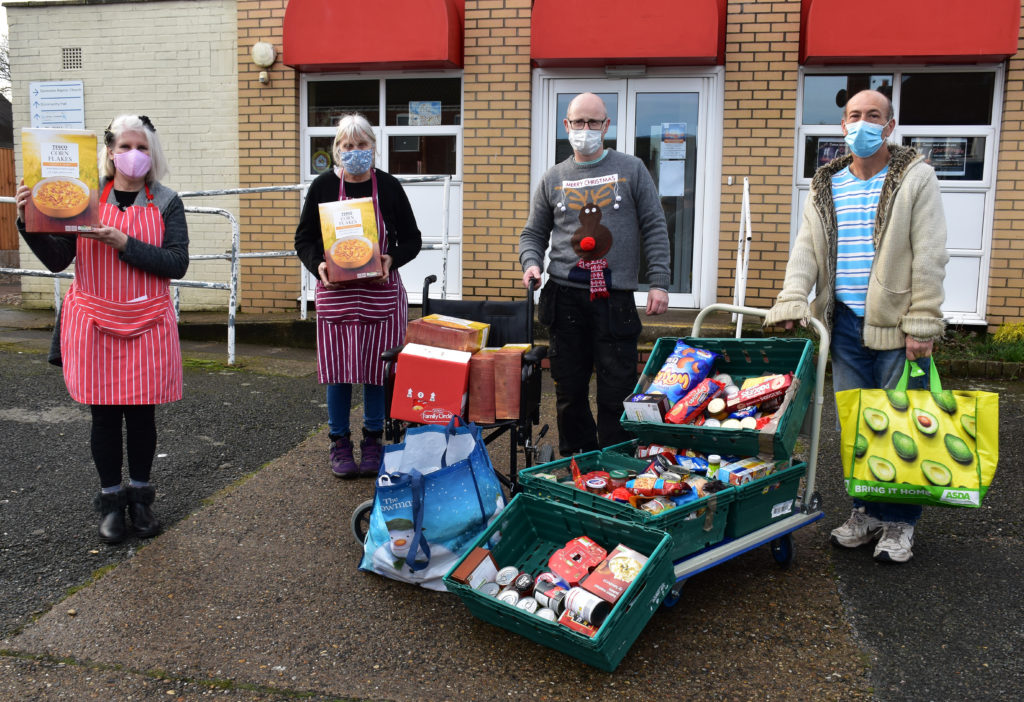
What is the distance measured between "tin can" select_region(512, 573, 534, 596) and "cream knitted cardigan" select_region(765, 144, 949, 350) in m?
1.51

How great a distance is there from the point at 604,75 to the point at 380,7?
215 centimetres

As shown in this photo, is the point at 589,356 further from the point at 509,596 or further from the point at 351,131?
the point at 509,596

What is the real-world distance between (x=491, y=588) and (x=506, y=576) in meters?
0.07

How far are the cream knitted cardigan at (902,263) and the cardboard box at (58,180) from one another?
2818 mm

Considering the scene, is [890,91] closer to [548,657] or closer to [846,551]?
[846,551]

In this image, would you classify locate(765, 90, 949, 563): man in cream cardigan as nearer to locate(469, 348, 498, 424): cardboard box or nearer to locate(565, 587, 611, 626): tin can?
locate(469, 348, 498, 424): cardboard box

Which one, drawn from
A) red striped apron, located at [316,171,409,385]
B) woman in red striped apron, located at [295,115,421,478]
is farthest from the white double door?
red striped apron, located at [316,171,409,385]

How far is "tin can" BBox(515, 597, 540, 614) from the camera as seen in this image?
9.83 feet

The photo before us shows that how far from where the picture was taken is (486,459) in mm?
3588

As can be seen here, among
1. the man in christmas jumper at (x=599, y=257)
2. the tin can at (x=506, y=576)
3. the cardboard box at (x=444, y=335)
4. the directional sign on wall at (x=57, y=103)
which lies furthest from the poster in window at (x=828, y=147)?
the directional sign on wall at (x=57, y=103)

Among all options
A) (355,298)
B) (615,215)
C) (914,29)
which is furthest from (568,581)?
(914,29)

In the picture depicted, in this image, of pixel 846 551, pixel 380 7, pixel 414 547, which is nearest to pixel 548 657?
pixel 414 547

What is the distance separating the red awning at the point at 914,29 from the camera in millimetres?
7254

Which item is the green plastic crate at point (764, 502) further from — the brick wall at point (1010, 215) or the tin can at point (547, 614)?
the brick wall at point (1010, 215)
